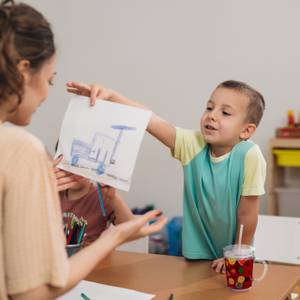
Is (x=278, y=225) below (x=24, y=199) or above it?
below

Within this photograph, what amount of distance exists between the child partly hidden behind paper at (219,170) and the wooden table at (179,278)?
8 centimetres

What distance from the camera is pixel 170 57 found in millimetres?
3420

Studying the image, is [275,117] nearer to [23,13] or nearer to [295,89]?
[295,89]

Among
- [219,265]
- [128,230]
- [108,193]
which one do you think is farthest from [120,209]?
[128,230]

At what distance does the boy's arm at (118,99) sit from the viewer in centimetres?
139

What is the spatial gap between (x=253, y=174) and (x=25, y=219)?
859 mm

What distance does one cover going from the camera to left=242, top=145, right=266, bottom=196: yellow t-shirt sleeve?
57.6 inches

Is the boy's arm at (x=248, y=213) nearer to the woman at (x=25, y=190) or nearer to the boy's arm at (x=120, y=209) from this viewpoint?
the boy's arm at (x=120, y=209)

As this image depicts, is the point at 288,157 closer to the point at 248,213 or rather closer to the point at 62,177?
the point at 248,213

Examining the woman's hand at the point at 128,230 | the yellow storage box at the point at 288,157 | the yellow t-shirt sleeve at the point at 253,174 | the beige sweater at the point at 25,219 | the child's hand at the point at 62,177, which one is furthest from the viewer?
the yellow storage box at the point at 288,157

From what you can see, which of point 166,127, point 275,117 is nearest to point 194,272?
point 166,127

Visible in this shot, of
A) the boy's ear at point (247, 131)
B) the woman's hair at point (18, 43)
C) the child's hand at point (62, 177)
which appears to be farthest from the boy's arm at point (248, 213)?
the woman's hair at point (18, 43)

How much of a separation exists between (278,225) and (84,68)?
2.01 meters

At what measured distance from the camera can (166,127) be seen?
1.58 meters
